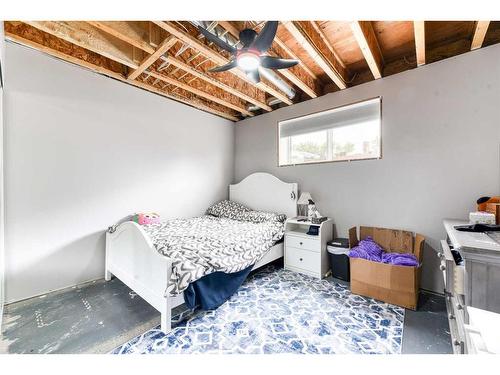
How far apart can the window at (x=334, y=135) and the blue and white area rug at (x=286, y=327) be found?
1813 millimetres

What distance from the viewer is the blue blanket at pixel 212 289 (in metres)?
1.81

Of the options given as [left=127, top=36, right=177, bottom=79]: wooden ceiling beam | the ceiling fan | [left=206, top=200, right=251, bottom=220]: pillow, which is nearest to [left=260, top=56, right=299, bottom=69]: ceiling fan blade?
the ceiling fan

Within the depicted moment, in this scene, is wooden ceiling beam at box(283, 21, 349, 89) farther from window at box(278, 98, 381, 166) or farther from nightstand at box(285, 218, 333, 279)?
nightstand at box(285, 218, 333, 279)

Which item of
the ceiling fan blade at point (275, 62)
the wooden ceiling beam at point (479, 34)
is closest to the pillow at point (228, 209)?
the ceiling fan blade at point (275, 62)

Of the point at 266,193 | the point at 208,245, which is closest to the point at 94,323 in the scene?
the point at 208,245

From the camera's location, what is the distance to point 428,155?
7.65 feet

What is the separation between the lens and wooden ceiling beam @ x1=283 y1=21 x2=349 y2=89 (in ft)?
6.05

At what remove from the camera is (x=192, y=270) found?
1.72 metres

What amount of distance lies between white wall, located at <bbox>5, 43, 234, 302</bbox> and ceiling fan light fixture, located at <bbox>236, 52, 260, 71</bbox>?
76.4 inches

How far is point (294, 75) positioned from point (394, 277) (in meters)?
2.51

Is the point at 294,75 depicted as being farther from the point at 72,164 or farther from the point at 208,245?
the point at 72,164
